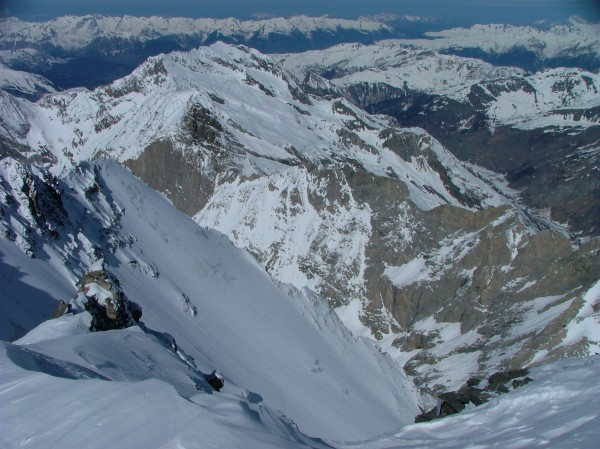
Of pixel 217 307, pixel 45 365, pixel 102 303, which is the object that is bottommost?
pixel 45 365

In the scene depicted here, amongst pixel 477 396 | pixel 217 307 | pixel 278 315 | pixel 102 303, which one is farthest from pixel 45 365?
pixel 278 315

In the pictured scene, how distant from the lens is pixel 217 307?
49.2 m

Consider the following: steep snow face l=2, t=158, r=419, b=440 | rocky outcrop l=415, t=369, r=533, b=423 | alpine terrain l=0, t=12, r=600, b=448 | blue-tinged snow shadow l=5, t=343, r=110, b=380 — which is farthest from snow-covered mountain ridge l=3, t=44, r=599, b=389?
blue-tinged snow shadow l=5, t=343, r=110, b=380

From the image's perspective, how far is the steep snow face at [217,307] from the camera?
38147 mm

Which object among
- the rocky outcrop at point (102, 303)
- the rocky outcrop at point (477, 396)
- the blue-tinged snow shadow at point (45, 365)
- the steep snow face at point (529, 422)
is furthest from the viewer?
the rocky outcrop at point (102, 303)

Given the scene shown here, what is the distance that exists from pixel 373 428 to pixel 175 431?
37.3 meters

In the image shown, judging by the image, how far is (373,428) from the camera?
46.1 metres

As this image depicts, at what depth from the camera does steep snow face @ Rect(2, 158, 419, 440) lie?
3815 cm

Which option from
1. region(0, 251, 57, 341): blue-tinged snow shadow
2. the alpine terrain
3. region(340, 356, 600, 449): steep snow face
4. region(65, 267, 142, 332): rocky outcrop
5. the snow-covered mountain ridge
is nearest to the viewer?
region(340, 356, 600, 449): steep snow face

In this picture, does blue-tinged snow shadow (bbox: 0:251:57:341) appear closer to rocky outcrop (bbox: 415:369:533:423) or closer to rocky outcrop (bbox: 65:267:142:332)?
rocky outcrop (bbox: 65:267:142:332)

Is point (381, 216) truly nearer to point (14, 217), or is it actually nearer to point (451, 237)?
point (451, 237)

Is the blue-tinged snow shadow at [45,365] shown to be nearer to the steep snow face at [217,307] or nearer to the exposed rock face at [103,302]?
the steep snow face at [217,307]

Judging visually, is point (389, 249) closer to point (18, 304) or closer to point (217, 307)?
point (217, 307)

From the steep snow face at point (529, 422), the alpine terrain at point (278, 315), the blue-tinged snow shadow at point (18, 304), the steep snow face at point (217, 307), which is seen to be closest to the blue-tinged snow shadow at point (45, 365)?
the alpine terrain at point (278, 315)
